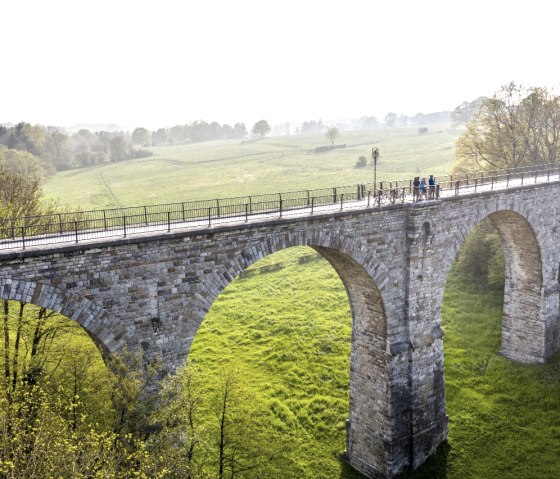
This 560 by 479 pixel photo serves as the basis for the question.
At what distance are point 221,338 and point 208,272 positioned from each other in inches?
699

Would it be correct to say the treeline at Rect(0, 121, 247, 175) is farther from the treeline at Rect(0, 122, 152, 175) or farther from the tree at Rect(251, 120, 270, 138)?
the tree at Rect(251, 120, 270, 138)

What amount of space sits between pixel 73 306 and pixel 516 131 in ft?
133

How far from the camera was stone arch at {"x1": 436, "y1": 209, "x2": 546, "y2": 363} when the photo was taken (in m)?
30.6

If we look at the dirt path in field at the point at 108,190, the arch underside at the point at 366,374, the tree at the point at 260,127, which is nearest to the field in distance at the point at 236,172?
the dirt path in field at the point at 108,190

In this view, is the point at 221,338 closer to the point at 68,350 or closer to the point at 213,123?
the point at 68,350

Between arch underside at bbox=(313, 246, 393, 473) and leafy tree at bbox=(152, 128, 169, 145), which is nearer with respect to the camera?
arch underside at bbox=(313, 246, 393, 473)

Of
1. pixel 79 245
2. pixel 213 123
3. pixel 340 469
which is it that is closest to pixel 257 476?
pixel 340 469

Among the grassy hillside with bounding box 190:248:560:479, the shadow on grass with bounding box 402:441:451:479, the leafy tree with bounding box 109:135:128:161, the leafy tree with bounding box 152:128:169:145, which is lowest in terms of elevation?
the shadow on grass with bounding box 402:441:451:479

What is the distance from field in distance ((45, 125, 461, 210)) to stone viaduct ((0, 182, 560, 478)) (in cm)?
3693

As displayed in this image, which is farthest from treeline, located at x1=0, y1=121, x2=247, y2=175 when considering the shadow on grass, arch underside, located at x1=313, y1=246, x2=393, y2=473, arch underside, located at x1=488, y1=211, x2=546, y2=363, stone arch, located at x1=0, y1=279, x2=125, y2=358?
the shadow on grass

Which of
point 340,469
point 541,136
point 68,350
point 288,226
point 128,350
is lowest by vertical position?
point 340,469

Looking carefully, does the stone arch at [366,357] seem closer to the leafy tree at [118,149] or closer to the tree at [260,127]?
the leafy tree at [118,149]

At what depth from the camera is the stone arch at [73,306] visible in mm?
14436

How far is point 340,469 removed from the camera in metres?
24.2
